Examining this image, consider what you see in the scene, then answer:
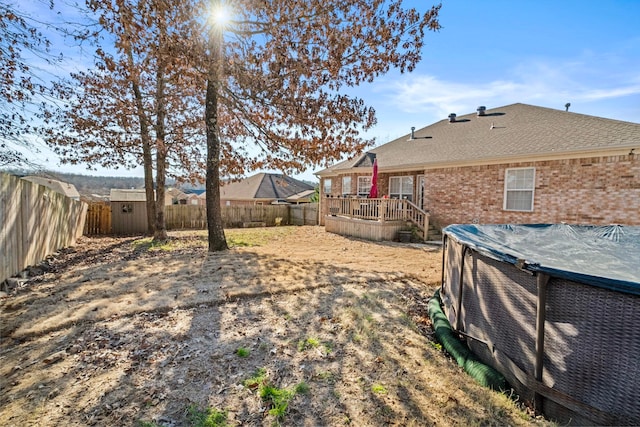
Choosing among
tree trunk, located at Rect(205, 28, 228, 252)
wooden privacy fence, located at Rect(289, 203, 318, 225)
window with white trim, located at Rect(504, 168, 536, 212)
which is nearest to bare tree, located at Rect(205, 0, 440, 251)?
tree trunk, located at Rect(205, 28, 228, 252)

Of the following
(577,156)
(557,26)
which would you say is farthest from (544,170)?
(557,26)

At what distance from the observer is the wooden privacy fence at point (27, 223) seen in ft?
16.6

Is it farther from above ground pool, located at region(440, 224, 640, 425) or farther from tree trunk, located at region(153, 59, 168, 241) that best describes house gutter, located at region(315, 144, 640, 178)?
tree trunk, located at region(153, 59, 168, 241)

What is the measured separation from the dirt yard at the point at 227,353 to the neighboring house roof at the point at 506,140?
7.31m

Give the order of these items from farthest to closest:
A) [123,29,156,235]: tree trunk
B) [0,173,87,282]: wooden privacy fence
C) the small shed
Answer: the small shed < [123,29,156,235]: tree trunk < [0,173,87,282]: wooden privacy fence

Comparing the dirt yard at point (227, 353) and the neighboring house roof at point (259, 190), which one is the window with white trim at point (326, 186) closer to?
the neighboring house roof at point (259, 190)

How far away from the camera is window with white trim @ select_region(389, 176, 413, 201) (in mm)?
14281

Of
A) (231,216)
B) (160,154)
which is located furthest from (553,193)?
(231,216)

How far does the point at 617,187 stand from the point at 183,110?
48.1 ft

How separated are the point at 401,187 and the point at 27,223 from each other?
13267 mm

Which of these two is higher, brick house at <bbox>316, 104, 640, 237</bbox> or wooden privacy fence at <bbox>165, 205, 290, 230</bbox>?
brick house at <bbox>316, 104, 640, 237</bbox>

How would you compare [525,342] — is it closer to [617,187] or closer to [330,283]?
[330,283]

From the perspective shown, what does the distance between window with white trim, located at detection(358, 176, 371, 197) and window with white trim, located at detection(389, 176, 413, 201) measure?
1.26 metres

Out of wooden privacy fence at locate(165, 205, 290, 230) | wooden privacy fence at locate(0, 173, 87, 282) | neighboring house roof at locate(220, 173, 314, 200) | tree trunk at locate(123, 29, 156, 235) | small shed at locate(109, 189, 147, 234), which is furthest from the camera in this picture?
neighboring house roof at locate(220, 173, 314, 200)
